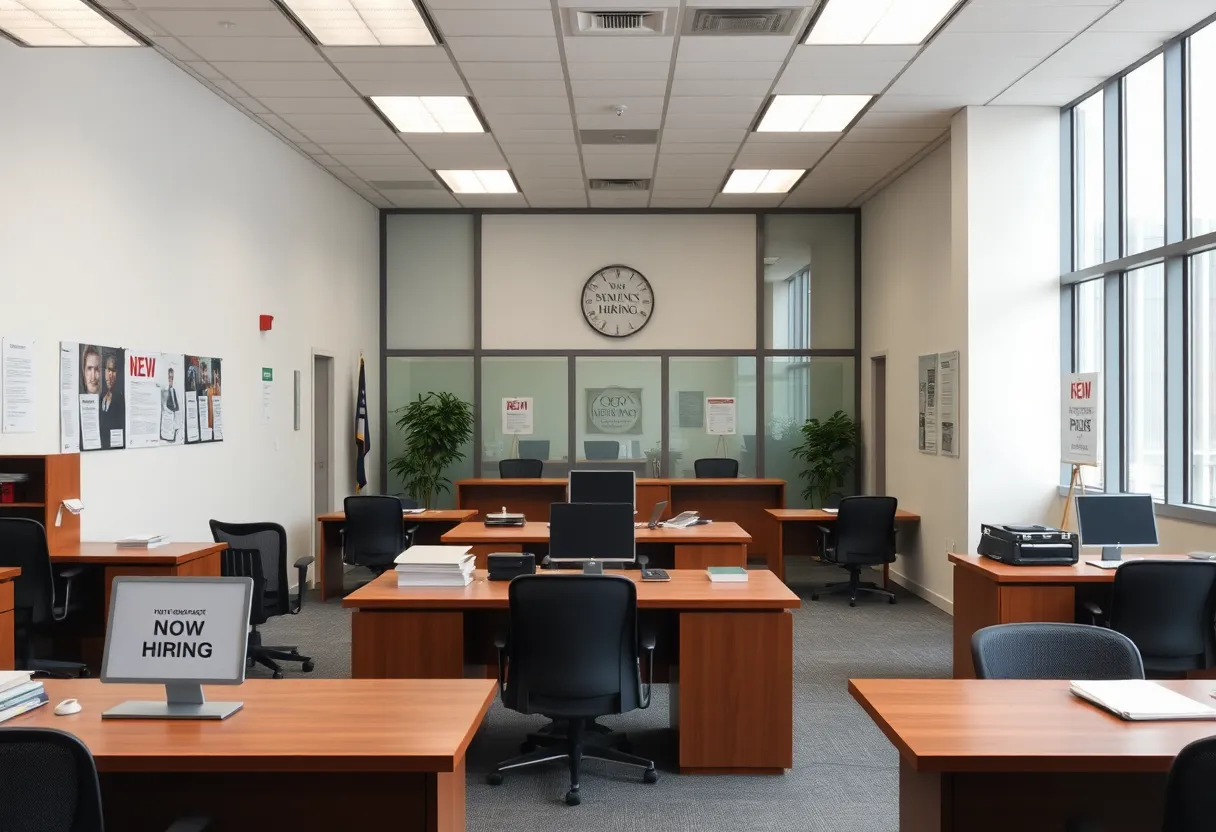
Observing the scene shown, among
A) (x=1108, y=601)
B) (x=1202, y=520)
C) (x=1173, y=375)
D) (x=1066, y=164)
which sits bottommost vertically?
(x=1108, y=601)

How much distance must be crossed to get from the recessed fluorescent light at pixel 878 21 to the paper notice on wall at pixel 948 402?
263 cm

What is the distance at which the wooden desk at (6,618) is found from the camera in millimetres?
4324

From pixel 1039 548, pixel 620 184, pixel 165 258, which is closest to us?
pixel 1039 548

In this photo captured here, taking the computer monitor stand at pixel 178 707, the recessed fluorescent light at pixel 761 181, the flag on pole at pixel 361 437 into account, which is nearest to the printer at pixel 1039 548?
the computer monitor stand at pixel 178 707

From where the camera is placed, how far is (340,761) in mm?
2295

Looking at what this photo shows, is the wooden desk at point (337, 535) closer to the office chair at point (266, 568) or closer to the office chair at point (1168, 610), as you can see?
the office chair at point (266, 568)

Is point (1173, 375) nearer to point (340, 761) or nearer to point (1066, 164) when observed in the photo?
point (1066, 164)

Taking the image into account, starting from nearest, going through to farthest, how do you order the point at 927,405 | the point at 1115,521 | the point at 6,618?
1. the point at 6,618
2. the point at 1115,521
3. the point at 927,405

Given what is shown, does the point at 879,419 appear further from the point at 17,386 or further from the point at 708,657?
the point at 17,386

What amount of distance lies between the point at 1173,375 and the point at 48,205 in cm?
645

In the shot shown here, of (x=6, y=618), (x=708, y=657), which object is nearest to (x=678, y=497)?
(x=708, y=657)

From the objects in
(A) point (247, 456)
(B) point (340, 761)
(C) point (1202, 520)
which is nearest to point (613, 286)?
(A) point (247, 456)

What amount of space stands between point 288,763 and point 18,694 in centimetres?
89

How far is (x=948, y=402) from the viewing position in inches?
308
